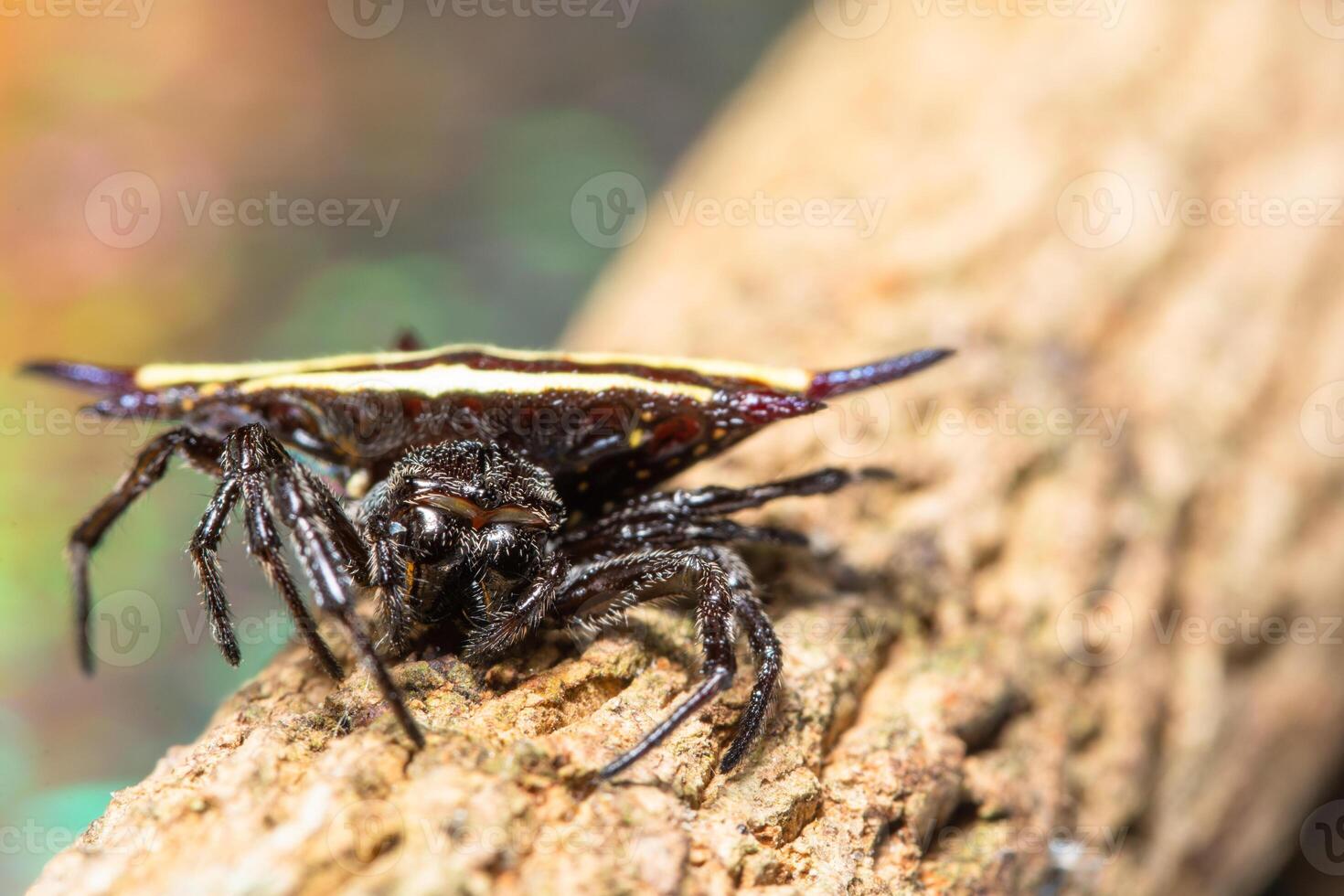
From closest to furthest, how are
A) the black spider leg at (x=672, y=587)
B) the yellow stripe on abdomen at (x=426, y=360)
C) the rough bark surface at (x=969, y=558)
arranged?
the rough bark surface at (x=969, y=558) → the black spider leg at (x=672, y=587) → the yellow stripe on abdomen at (x=426, y=360)

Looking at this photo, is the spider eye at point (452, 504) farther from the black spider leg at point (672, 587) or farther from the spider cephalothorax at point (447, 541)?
the black spider leg at point (672, 587)

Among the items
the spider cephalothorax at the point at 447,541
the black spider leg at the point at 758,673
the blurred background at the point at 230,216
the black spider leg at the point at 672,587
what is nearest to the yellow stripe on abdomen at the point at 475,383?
the spider cephalothorax at the point at 447,541

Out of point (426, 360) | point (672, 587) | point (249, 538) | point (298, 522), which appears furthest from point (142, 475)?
point (672, 587)

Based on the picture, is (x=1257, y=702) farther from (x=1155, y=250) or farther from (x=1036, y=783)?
(x=1155, y=250)

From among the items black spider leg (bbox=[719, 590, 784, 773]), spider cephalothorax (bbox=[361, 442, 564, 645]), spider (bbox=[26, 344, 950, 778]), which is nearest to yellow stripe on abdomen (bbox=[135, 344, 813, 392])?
spider (bbox=[26, 344, 950, 778])

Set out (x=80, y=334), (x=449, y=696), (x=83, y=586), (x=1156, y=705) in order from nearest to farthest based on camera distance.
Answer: (x=449, y=696) → (x=83, y=586) → (x=1156, y=705) → (x=80, y=334)

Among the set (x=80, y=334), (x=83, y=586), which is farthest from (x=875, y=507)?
(x=80, y=334)
